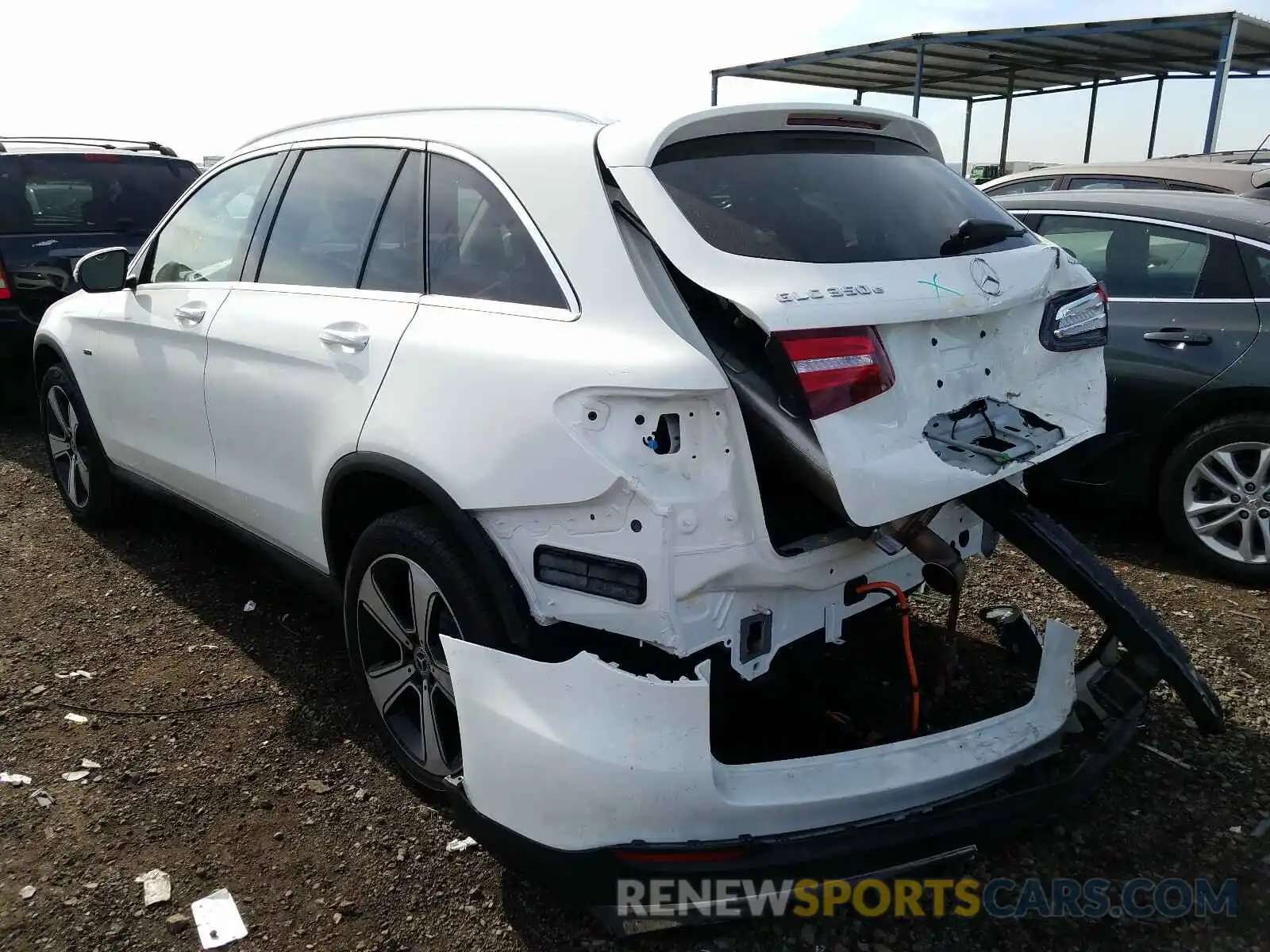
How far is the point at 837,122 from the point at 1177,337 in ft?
8.25

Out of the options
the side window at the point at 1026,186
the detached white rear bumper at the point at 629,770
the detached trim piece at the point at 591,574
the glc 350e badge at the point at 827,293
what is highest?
the glc 350e badge at the point at 827,293

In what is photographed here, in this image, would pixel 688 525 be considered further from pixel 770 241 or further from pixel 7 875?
pixel 7 875

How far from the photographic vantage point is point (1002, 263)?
2.56 metres

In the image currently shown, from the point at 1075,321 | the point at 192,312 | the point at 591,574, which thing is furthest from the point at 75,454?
the point at 1075,321

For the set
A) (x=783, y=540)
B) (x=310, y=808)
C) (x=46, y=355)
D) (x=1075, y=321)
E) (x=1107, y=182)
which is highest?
(x=1075, y=321)

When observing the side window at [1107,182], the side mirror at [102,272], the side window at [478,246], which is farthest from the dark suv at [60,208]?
the side window at [1107,182]

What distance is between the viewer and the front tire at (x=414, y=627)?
2.29 metres

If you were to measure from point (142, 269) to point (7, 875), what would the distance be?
2.53 metres

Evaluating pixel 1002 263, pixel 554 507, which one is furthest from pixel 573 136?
pixel 1002 263

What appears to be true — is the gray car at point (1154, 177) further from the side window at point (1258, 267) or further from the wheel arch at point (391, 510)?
the wheel arch at point (391, 510)

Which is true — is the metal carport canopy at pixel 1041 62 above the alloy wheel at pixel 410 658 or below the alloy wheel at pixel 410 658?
above

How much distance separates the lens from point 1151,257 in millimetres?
4488

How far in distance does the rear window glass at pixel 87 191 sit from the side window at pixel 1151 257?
6420 mm

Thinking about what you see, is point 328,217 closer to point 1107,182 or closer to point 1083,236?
point 1083,236
